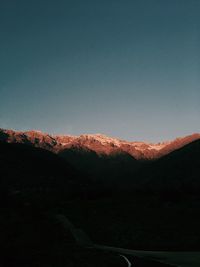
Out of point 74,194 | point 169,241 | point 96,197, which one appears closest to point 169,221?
point 169,241

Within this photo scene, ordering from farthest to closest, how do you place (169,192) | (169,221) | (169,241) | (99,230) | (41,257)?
1. (169,192)
2. (169,221)
3. (99,230)
4. (169,241)
5. (41,257)

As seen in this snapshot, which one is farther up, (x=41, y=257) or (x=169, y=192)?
(x=169, y=192)

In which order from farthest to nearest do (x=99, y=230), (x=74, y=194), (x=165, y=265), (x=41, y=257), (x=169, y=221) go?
(x=74, y=194) < (x=169, y=221) < (x=99, y=230) < (x=41, y=257) < (x=165, y=265)

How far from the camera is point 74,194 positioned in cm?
10244

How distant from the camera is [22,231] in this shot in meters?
40.1

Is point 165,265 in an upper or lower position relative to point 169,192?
lower

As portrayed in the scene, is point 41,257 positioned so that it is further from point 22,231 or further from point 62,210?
point 62,210

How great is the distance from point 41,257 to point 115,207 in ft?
153

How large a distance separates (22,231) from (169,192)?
43485 mm

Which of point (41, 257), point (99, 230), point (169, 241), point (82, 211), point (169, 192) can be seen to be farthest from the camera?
point (169, 192)

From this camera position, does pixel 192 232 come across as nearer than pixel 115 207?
Yes

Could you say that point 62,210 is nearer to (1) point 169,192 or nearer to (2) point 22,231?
(1) point 169,192

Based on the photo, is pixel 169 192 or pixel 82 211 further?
pixel 169 192

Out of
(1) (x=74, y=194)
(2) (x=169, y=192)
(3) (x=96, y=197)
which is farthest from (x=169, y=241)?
(1) (x=74, y=194)
